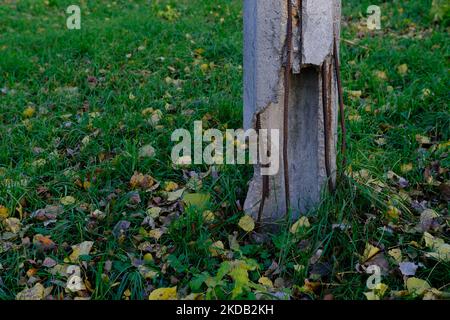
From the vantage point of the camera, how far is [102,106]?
3803 millimetres

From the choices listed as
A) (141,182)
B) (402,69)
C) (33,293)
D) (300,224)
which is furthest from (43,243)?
(402,69)

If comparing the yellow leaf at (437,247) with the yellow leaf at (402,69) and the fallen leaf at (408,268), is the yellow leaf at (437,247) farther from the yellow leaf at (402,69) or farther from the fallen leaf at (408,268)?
the yellow leaf at (402,69)

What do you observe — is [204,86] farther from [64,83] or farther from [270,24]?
[270,24]

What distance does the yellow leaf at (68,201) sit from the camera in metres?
2.61

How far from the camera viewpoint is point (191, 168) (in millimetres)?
2877

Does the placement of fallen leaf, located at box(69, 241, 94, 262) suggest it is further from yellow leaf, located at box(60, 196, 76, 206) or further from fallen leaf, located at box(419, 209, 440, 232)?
fallen leaf, located at box(419, 209, 440, 232)

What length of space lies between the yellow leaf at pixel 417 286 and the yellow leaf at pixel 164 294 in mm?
853

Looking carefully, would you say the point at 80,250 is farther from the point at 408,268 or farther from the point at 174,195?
the point at 408,268

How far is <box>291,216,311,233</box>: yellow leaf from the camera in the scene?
2.21 metres

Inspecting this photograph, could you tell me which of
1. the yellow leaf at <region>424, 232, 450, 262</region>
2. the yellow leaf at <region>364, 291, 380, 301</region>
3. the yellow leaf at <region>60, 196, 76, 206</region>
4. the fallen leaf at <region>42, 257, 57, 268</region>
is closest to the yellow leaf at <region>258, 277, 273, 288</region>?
the yellow leaf at <region>364, 291, 380, 301</region>

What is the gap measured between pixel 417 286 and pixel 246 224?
0.74 m
